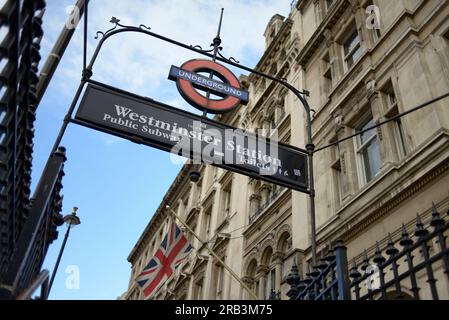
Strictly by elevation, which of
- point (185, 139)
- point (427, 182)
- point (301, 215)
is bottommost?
point (185, 139)

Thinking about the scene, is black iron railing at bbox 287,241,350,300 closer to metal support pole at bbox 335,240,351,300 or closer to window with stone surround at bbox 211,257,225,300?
metal support pole at bbox 335,240,351,300

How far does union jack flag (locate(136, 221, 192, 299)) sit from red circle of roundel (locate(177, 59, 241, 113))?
4359mm

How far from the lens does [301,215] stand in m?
13.6

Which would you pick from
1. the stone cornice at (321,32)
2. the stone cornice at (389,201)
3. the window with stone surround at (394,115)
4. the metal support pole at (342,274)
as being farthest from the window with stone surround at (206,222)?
the metal support pole at (342,274)

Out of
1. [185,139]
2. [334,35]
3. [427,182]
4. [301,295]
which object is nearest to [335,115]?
[334,35]

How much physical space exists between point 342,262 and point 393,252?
489mm

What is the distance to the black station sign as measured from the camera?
6.34 m

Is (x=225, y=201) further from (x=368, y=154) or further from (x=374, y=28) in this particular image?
(x=374, y=28)

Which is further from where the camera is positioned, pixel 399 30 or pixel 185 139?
pixel 399 30

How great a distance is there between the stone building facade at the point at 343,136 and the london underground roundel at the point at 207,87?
415 cm

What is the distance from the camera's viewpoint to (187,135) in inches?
262

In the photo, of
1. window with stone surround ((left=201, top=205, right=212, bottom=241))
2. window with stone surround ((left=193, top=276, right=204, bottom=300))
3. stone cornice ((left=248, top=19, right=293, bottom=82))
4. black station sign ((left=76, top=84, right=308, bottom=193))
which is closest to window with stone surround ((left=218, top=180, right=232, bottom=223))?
window with stone surround ((left=201, top=205, right=212, bottom=241))

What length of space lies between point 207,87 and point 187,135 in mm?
1671
